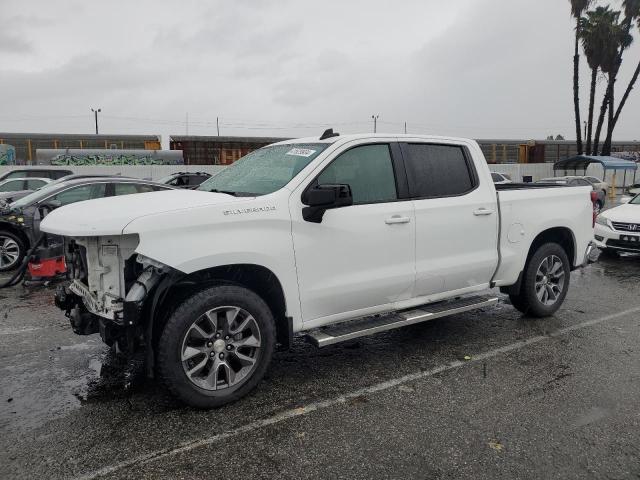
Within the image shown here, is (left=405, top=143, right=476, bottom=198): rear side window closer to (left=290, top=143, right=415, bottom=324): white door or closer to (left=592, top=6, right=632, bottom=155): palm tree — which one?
(left=290, top=143, right=415, bottom=324): white door

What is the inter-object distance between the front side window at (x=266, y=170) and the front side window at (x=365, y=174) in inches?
7.6

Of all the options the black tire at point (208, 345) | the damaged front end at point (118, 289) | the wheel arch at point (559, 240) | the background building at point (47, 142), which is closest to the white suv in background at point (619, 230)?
the wheel arch at point (559, 240)

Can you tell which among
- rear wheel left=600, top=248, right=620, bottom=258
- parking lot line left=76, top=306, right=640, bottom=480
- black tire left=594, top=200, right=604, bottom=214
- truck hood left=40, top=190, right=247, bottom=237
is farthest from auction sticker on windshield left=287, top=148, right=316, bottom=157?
black tire left=594, top=200, right=604, bottom=214

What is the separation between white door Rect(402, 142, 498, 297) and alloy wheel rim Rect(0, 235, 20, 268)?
7059 millimetres

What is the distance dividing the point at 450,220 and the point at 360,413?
1983 mm

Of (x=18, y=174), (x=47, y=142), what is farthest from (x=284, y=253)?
(x=47, y=142)

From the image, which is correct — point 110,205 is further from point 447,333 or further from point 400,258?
point 447,333

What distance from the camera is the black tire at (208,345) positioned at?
3.46m

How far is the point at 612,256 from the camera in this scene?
34.3ft

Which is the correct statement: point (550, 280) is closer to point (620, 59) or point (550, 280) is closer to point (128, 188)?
point (128, 188)

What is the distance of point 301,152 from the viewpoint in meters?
4.42

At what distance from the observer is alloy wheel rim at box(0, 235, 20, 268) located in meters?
8.73

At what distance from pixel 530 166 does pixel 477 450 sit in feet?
113

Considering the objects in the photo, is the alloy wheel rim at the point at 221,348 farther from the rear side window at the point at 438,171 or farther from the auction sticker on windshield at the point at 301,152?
the rear side window at the point at 438,171
